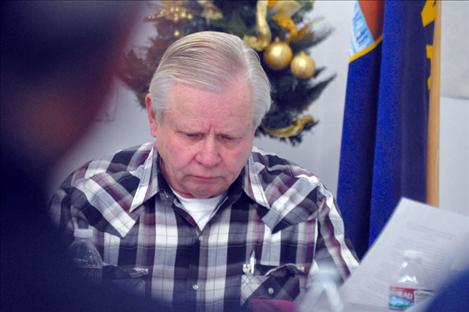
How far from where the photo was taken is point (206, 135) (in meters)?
1.04

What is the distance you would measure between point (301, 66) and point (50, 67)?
1.88 meters

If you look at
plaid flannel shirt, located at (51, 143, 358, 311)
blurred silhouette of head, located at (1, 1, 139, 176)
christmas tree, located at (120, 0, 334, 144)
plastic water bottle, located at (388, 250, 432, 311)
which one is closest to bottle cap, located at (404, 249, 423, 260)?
plastic water bottle, located at (388, 250, 432, 311)

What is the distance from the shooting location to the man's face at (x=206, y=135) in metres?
1.02

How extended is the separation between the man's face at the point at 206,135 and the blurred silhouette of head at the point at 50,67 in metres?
0.80

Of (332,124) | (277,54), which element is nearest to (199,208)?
(277,54)

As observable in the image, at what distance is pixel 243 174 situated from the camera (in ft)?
3.96

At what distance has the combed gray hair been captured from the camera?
1012 mm

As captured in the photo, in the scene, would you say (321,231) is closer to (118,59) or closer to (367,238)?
(367,238)

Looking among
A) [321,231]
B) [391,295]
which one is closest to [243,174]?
[321,231]

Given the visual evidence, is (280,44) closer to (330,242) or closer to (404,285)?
(330,242)

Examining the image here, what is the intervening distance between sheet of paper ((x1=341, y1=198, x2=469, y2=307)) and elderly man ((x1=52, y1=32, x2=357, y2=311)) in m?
0.21

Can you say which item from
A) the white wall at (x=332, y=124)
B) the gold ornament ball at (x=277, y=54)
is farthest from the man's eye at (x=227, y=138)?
the gold ornament ball at (x=277, y=54)

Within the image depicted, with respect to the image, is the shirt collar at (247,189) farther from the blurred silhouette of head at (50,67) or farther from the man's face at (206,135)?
the blurred silhouette of head at (50,67)

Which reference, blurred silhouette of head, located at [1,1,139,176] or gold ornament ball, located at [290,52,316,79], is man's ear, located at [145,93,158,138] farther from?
gold ornament ball, located at [290,52,316,79]
